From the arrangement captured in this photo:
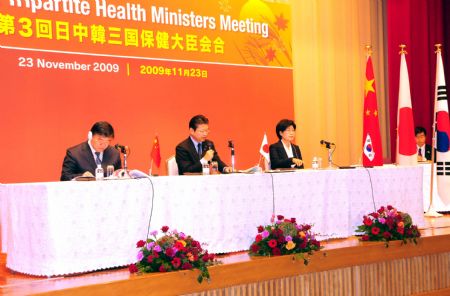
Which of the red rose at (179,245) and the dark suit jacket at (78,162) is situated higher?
the dark suit jacket at (78,162)

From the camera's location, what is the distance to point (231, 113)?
734 centimetres

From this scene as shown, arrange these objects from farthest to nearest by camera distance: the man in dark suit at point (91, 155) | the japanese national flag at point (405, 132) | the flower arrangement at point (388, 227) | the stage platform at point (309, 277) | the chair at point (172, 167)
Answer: the japanese national flag at point (405, 132) < the chair at point (172, 167) < the flower arrangement at point (388, 227) < the man in dark suit at point (91, 155) < the stage platform at point (309, 277)

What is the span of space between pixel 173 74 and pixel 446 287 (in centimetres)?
329

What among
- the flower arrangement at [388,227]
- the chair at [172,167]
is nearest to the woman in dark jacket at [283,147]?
the chair at [172,167]

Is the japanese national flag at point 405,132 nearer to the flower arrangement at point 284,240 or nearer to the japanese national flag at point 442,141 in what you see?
the japanese national flag at point 442,141

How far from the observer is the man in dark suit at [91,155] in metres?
4.61

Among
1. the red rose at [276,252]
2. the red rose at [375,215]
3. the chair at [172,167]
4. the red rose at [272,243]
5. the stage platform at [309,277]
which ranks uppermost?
the chair at [172,167]

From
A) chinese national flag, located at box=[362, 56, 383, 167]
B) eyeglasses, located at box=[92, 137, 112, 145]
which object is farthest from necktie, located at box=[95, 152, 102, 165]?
chinese national flag, located at box=[362, 56, 383, 167]

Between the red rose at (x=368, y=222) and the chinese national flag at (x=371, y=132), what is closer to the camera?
the red rose at (x=368, y=222)

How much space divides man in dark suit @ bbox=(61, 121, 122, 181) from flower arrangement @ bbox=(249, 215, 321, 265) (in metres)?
1.21

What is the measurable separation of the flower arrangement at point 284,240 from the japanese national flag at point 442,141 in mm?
2702

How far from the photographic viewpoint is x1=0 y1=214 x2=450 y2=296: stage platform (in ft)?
11.5

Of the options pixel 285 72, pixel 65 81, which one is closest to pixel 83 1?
pixel 65 81

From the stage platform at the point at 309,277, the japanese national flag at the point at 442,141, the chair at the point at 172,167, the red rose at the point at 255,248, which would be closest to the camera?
the stage platform at the point at 309,277
